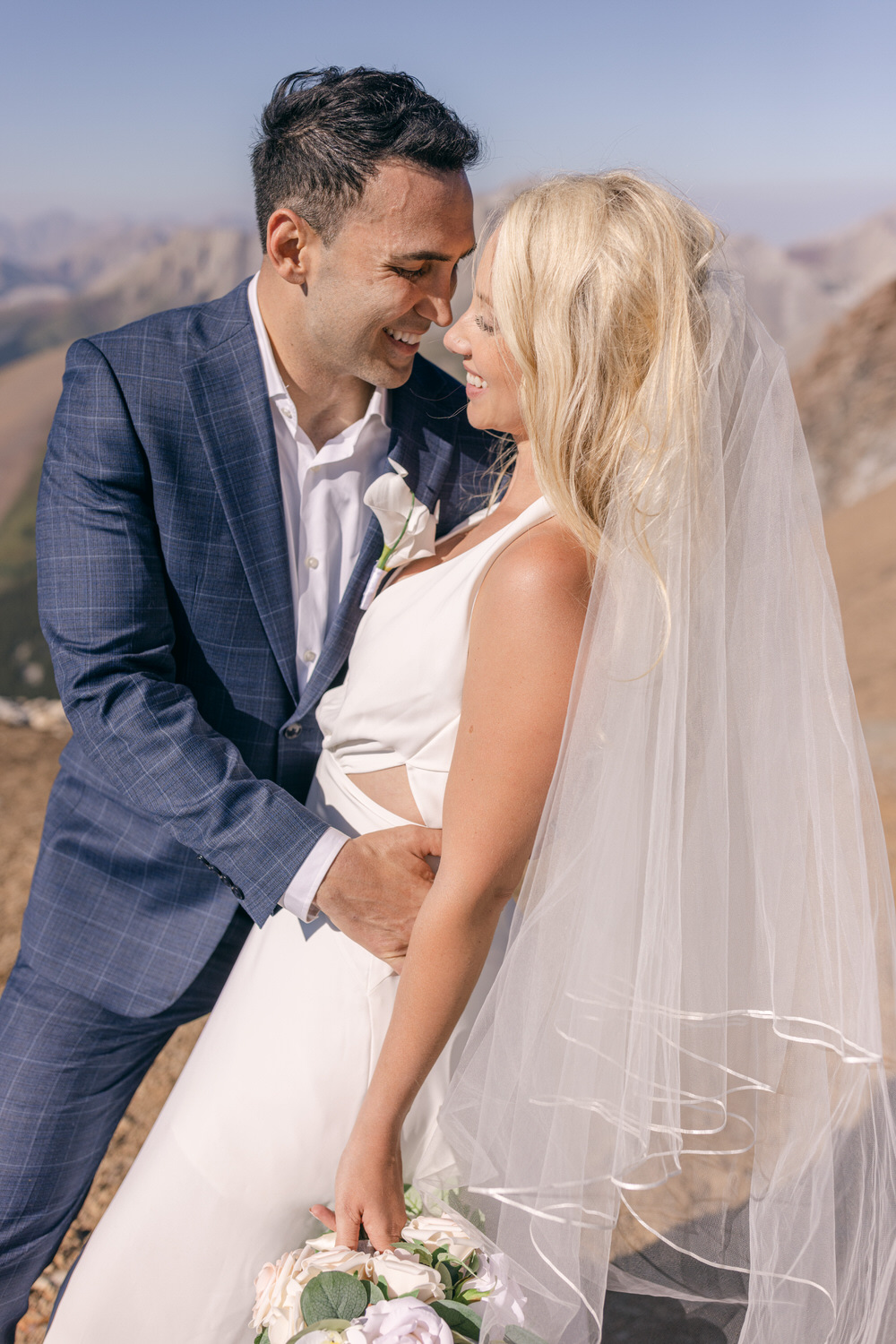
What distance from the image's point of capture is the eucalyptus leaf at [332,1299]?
51.2 inches

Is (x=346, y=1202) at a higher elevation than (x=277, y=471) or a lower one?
lower

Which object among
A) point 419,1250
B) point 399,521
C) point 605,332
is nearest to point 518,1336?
point 419,1250

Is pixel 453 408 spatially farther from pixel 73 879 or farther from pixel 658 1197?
pixel 658 1197

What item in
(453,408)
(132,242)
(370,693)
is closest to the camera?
(370,693)

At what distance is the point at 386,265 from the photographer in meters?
1.87

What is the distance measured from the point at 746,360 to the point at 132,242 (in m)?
37.9

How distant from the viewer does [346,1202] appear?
146 centimetres

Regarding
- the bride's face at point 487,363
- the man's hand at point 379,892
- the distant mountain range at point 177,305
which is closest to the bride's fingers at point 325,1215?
the man's hand at point 379,892

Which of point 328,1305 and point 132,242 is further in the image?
point 132,242

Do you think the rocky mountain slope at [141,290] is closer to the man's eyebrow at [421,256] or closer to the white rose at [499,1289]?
the man's eyebrow at [421,256]

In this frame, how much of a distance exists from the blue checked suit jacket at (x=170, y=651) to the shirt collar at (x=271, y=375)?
0.10 feet

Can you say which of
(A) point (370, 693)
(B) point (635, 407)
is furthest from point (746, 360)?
(A) point (370, 693)

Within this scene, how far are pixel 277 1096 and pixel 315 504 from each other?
3.58 feet

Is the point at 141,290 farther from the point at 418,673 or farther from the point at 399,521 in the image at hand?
the point at 418,673
